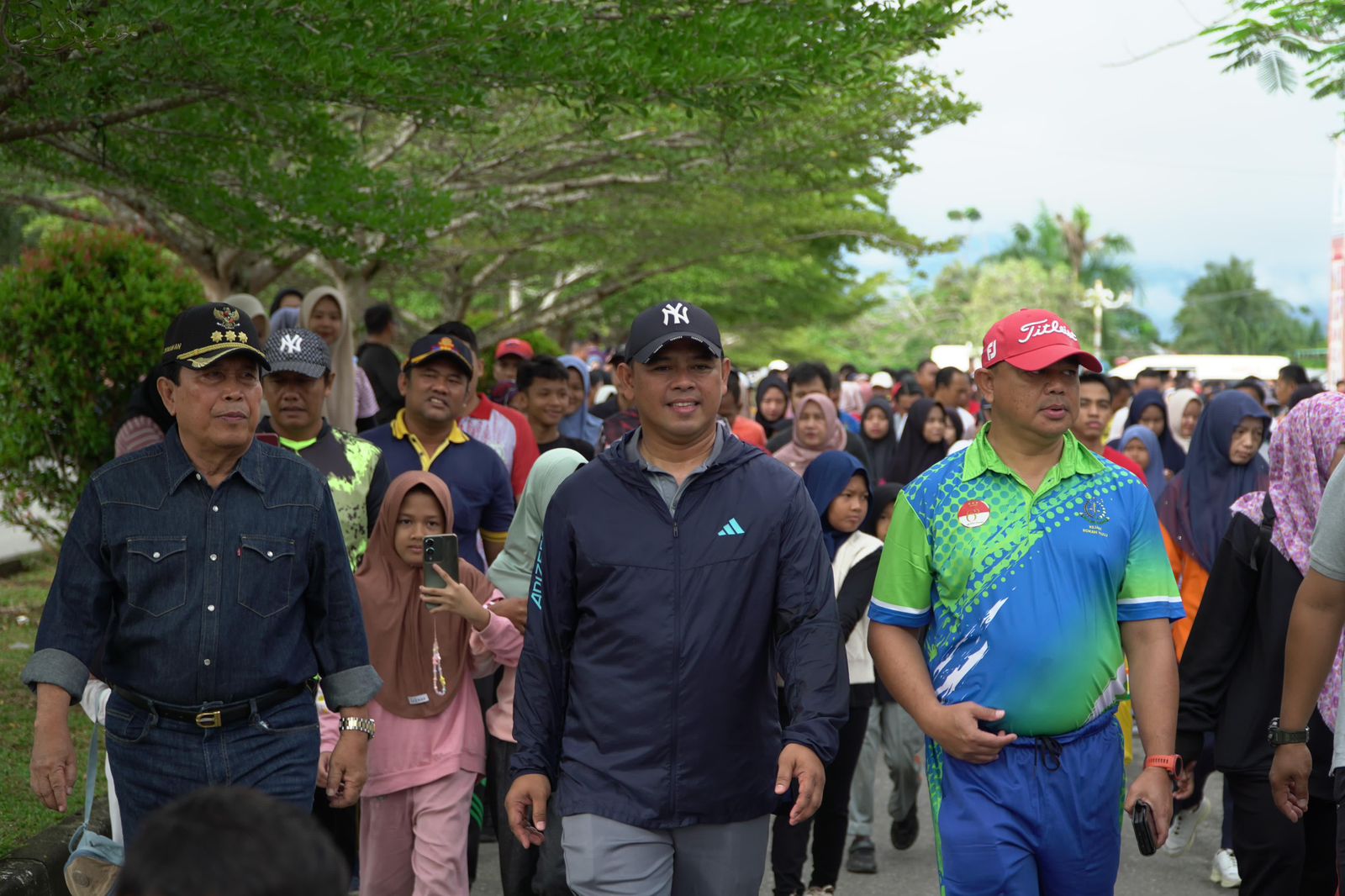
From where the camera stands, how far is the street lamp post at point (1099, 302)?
77.2 metres

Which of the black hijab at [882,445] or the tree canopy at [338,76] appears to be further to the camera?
the black hijab at [882,445]

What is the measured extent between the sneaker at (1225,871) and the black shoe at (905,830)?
4.56 feet

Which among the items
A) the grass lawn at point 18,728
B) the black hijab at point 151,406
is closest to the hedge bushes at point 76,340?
the grass lawn at point 18,728

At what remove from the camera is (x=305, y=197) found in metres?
8.24

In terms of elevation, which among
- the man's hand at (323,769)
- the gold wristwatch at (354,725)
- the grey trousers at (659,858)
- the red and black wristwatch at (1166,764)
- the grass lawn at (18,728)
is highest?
the gold wristwatch at (354,725)

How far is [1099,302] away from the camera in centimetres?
7712

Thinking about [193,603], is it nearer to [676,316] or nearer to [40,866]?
[676,316]

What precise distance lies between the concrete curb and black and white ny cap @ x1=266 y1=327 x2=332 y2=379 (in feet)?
6.26

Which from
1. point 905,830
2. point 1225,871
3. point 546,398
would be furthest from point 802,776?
point 546,398

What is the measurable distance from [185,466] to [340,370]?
4.60m

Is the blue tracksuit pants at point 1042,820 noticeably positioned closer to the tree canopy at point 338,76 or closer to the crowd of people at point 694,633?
the crowd of people at point 694,633

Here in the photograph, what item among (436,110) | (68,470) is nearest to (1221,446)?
(436,110)

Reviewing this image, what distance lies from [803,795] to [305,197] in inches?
218

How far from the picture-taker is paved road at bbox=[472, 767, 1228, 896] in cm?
695
